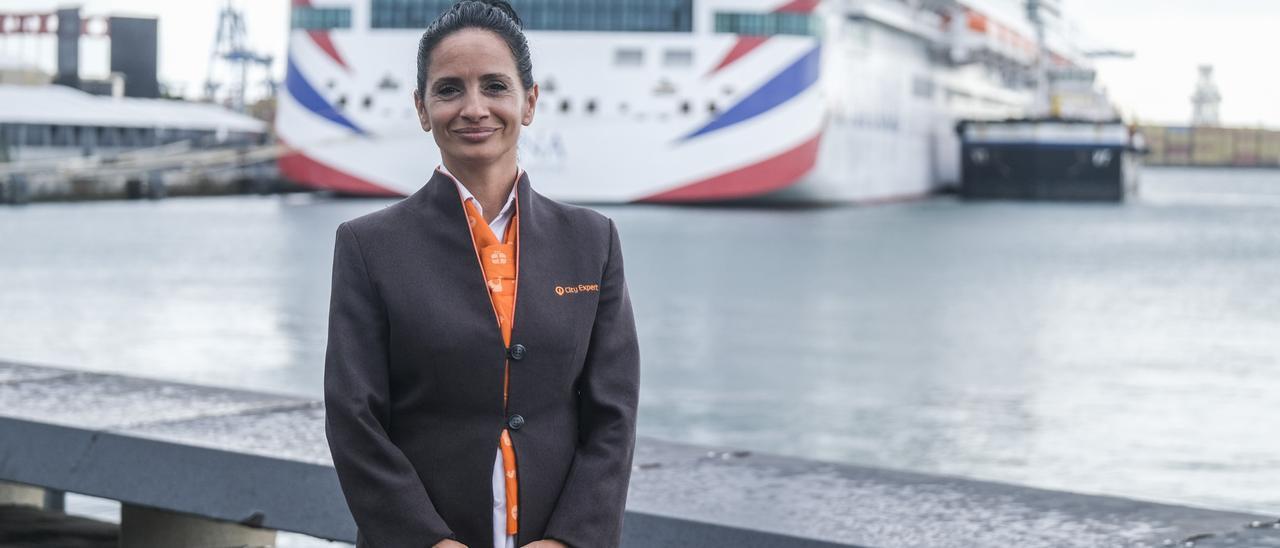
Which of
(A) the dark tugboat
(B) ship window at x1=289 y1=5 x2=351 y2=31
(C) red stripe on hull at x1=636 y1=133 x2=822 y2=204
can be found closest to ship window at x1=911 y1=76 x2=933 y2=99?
(A) the dark tugboat

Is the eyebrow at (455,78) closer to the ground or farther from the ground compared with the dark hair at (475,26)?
closer to the ground

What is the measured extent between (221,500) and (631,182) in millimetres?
34438

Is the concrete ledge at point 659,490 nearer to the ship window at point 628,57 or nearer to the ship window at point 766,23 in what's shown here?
the ship window at point 628,57

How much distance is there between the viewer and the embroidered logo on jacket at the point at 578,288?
2199mm

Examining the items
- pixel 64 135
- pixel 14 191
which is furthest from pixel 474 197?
pixel 64 135

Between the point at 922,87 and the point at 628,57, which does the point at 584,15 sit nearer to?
the point at 628,57

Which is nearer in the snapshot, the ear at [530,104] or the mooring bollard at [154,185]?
the ear at [530,104]

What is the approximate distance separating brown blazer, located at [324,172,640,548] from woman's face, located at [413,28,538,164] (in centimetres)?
6

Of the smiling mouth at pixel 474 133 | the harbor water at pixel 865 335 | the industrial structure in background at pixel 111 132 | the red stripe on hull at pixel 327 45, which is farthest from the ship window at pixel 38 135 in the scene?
the smiling mouth at pixel 474 133

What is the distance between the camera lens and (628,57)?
39094mm

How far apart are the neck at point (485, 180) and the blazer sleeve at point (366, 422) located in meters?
0.16

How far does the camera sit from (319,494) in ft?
11.5

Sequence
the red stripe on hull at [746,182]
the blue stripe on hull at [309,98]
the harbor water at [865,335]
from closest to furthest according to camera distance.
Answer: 1. the harbor water at [865,335]
2. the red stripe on hull at [746,182]
3. the blue stripe on hull at [309,98]

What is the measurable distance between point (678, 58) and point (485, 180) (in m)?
37.2
